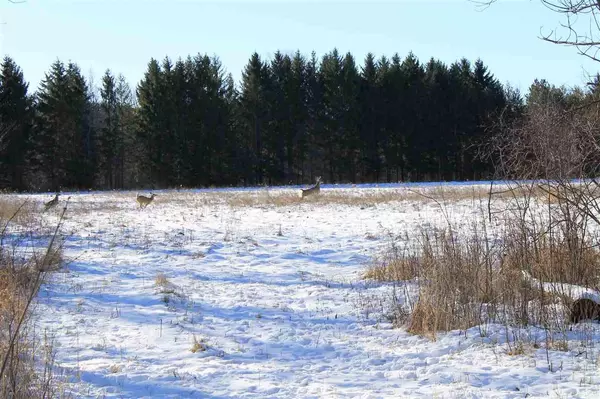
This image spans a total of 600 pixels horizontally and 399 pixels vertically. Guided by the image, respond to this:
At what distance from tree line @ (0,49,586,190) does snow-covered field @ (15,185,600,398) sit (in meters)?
31.6

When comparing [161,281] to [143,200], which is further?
[143,200]

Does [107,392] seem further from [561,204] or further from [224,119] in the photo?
[224,119]

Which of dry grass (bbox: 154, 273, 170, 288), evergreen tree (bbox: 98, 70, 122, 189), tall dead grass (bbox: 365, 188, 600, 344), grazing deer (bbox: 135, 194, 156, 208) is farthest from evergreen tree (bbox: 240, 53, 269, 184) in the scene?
tall dead grass (bbox: 365, 188, 600, 344)

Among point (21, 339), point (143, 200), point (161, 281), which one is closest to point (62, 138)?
point (143, 200)

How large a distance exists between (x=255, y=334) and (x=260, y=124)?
1594 inches

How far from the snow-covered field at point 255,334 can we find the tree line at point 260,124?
3158 cm

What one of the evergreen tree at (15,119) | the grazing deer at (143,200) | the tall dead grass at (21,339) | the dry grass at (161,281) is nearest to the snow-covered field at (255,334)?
the dry grass at (161,281)

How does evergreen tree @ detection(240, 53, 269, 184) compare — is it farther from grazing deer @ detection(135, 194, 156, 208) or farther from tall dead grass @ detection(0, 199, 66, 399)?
tall dead grass @ detection(0, 199, 66, 399)

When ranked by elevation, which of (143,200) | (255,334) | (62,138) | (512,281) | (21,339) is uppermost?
(62,138)

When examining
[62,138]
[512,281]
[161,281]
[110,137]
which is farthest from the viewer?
[110,137]

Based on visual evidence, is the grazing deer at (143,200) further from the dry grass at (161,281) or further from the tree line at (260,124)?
the tree line at (260,124)

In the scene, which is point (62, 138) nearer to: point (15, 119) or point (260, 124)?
point (15, 119)

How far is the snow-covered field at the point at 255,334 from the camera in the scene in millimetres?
4125

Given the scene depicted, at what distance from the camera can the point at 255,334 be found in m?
5.62
